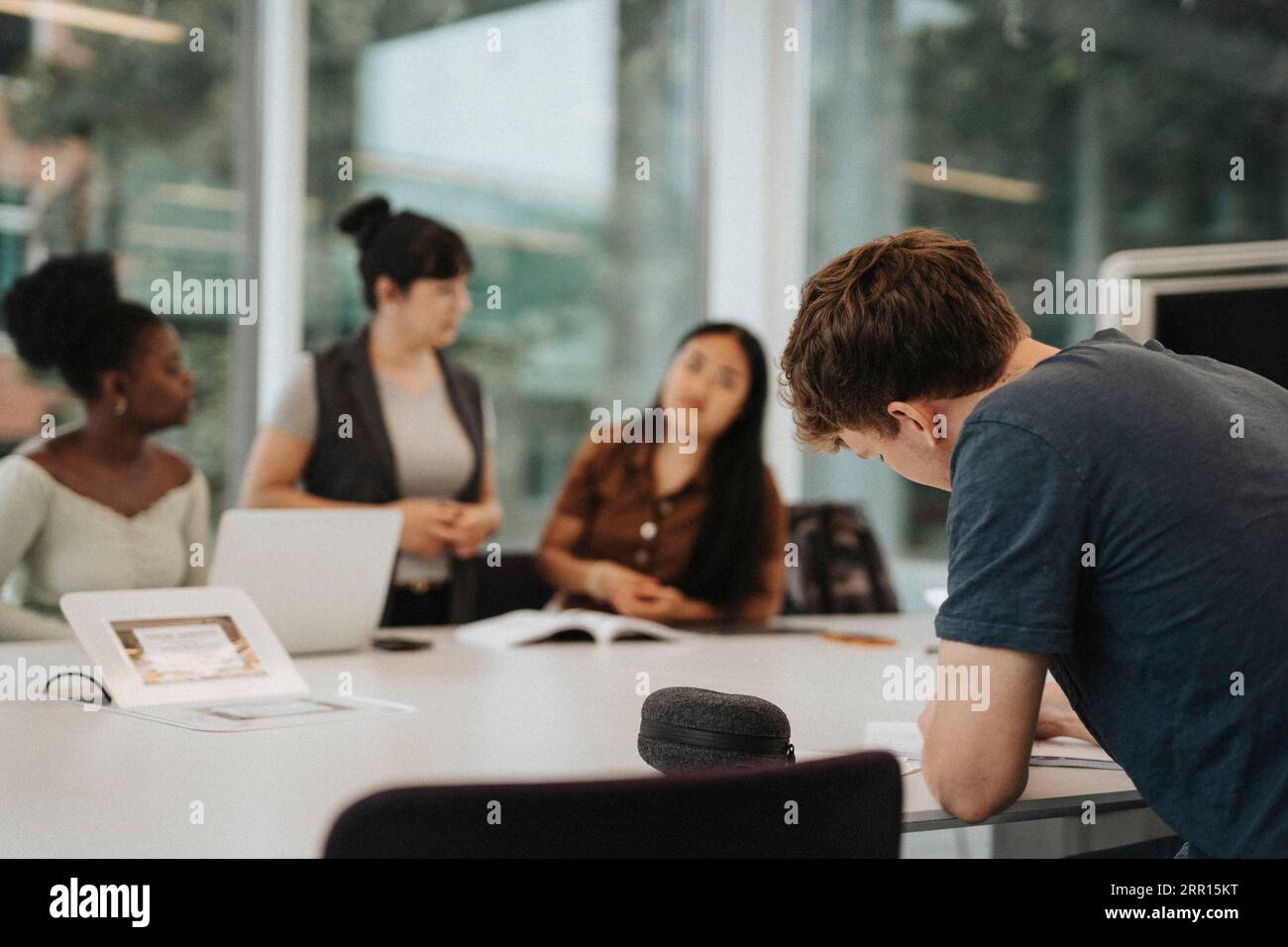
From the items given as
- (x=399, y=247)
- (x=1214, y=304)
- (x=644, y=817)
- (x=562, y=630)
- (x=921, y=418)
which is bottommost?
(x=562, y=630)

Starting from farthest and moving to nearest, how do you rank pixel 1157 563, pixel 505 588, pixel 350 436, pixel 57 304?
1. pixel 505 588
2. pixel 350 436
3. pixel 57 304
4. pixel 1157 563

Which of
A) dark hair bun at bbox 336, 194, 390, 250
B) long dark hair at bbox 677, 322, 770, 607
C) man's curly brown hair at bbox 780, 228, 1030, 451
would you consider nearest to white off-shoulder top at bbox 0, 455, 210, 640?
dark hair bun at bbox 336, 194, 390, 250

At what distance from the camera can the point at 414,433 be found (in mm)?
3107

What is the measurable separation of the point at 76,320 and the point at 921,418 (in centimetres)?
216

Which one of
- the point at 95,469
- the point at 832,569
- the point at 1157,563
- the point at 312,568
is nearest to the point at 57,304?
the point at 95,469

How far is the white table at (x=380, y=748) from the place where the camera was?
1212mm

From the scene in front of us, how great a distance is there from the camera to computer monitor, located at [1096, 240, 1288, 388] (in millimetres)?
2713

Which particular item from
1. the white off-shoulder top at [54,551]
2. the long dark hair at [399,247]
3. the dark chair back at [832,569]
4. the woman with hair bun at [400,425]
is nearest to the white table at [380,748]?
the white off-shoulder top at [54,551]

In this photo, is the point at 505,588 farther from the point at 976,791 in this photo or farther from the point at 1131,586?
the point at 1131,586

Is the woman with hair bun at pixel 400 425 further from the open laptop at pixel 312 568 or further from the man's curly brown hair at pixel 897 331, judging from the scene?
the man's curly brown hair at pixel 897 331

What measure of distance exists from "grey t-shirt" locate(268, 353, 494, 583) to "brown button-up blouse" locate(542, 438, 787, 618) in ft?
0.94
